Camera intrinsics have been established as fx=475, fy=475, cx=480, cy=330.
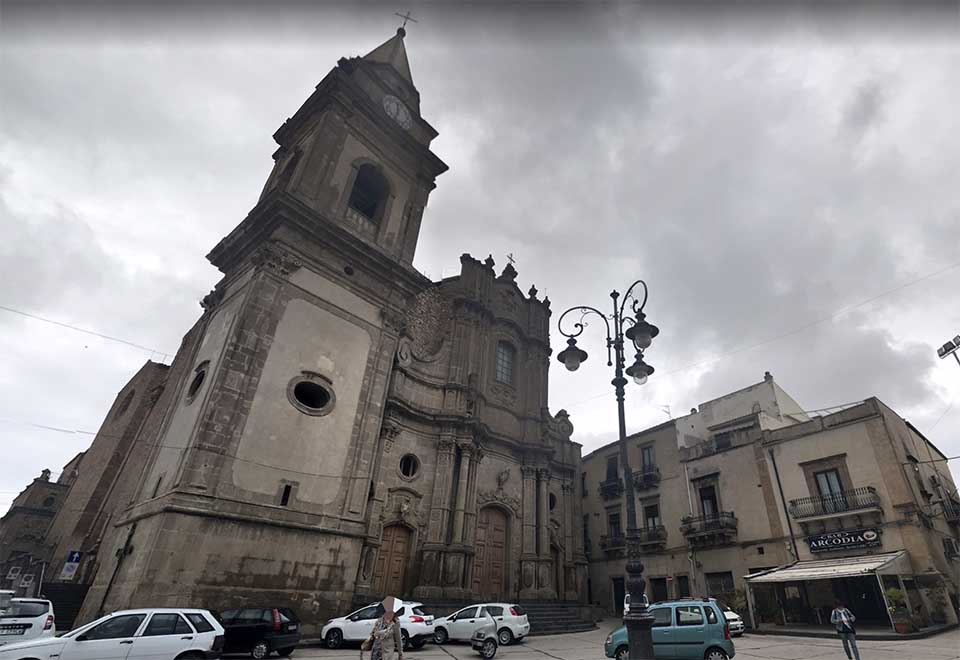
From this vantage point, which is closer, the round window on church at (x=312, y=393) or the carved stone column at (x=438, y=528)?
the round window on church at (x=312, y=393)

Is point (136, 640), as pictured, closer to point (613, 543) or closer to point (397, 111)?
point (397, 111)

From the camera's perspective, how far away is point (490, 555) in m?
22.0

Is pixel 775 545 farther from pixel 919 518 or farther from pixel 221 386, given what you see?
pixel 221 386

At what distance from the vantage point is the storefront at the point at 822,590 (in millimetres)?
17281

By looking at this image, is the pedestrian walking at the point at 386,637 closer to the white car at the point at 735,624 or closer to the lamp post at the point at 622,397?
the lamp post at the point at 622,397

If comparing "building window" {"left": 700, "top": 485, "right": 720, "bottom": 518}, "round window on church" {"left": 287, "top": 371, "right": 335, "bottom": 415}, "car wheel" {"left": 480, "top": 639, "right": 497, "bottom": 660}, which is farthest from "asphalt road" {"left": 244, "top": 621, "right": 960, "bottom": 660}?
"building window" {"left": 700, "top": 485, "right": 720, "bottom": 518}

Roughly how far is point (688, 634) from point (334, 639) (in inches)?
369

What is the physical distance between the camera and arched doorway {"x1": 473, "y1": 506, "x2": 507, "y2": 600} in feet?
69.6

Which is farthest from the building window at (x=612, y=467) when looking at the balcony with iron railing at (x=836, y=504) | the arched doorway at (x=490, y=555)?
the balcony with iron railing at (x=836, y=504)

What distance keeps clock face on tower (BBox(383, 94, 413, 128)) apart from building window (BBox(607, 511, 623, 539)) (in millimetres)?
26150

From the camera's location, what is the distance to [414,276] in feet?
71.2

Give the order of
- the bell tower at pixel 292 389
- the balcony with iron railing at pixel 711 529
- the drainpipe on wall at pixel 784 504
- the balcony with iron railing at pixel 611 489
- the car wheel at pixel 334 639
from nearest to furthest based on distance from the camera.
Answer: the bell tower at pixel 292 389 → the car wheel at pixel 334 639 → the drainpipe on wall at pixel 784 504 → the balcony with iron railing at pixel 711 529 → the balcony with iron railing at pixel 611 489

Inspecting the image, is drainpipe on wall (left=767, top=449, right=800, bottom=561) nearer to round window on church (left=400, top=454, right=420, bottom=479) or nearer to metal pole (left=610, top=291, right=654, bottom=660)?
round window on church (left=400, top=454, right=420, bottom=479)

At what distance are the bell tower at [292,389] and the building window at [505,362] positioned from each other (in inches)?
308
